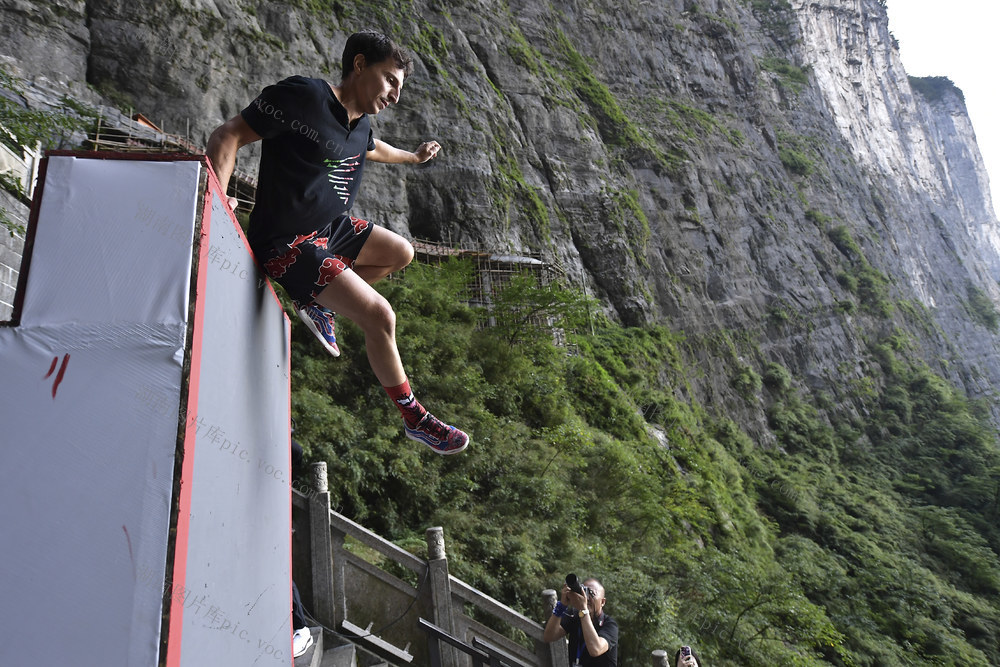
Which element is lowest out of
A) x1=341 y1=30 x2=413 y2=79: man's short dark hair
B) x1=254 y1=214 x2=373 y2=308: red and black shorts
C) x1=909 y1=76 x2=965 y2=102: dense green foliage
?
x1=254 y1=214 x2=373 y2=308: red and black shorts

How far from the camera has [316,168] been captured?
196cm

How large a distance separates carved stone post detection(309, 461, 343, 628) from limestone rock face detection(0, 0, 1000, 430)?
15042 mm

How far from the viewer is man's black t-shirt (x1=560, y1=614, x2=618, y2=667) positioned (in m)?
4.29

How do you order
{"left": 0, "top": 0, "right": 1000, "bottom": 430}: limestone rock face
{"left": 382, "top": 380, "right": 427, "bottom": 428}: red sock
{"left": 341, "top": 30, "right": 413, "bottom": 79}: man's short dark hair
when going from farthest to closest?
1. {"left": 0, "top": 0, "right": 1000, "bottom": 430}: limestone rock face
2. {"left": 382, "top": 380, "right": 427, "bottom": 428}: red sock
3. {"left": 341, "top": 30, "right": 413, "bottom": 79}: man's short dark hair

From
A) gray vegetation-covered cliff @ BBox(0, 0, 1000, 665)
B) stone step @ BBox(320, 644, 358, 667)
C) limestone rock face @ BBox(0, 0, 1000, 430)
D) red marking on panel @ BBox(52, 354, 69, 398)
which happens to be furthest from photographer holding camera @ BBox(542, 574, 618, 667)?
limestone rock face @ BBox(0, 0, 1000, 430)

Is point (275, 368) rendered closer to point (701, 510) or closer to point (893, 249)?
point (701, 510)

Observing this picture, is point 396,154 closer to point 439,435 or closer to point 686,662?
point 439,435

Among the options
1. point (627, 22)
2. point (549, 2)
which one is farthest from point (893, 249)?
point (549, 2)

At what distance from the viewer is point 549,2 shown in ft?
105

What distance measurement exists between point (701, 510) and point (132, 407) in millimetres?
15819

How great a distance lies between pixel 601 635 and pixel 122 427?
4.21 m

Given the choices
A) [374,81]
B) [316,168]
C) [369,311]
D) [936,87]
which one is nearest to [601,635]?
[369,311]

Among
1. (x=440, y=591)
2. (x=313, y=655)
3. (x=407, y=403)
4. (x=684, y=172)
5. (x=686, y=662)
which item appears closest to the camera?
(x=407, y=403)

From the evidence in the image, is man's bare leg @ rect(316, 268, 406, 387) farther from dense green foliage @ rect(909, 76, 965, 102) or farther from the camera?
dense green foliage @ rect(909, 76, 965, 102)
